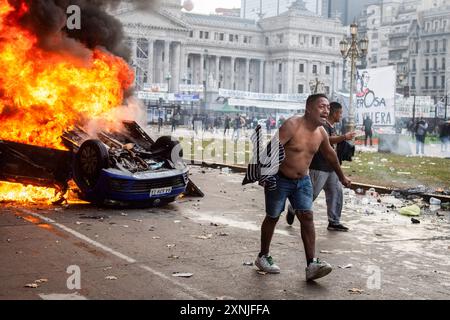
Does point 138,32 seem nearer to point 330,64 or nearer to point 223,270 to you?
point 330,64

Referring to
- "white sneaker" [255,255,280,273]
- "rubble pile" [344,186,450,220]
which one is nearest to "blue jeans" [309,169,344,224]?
"rubble pile" [344,186,450,220]

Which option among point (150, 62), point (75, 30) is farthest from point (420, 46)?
point (75, 30)

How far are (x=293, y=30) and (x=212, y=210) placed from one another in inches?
4613

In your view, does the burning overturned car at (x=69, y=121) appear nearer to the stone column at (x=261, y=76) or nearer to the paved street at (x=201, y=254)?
the paved street at (x=201, y=254)

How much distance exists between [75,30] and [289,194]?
7628mm

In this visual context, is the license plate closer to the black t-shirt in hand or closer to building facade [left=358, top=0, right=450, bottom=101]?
the black t-shirt in hand

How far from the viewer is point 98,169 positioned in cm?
899

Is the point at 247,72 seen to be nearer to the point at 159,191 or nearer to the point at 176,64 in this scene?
the point at 176,64

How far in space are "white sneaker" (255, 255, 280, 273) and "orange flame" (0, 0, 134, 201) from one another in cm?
490

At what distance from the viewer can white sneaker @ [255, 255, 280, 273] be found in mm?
5859

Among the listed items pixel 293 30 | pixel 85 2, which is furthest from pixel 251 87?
pixel 85 2

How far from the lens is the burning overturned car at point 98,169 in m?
9.04

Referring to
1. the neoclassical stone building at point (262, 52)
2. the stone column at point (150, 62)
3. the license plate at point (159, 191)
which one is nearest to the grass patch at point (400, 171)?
the license plate at point (159, 191)

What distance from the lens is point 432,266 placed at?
21.1 feet
